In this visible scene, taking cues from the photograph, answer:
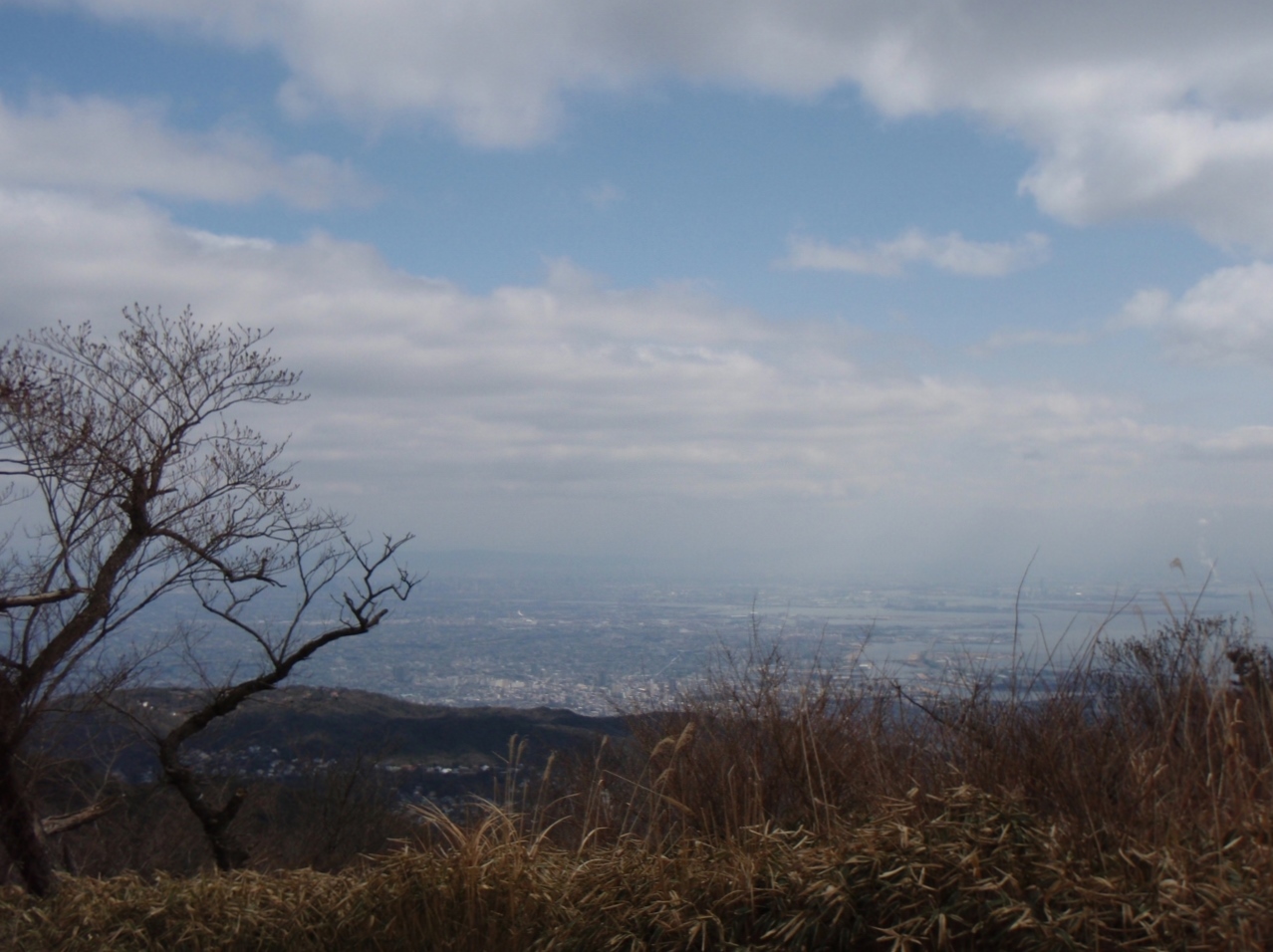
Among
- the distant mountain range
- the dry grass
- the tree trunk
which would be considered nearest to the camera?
the dry grass

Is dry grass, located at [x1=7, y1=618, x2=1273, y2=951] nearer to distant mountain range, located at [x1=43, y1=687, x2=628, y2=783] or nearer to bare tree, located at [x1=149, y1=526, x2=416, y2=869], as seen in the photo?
bare tree, located at [x1=149, y1=526, x2=416, y2=869]

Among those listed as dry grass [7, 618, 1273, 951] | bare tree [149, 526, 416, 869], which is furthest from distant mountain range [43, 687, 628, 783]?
dry grass [7, 618, 1273, 951]

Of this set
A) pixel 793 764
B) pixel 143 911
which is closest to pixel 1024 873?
pixel 793 764

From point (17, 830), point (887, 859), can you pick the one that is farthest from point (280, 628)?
point (887, 859)

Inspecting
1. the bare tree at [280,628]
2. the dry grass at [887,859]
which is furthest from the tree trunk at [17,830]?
the dry grass at [887,859]

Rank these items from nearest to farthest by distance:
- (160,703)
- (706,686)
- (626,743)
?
1. (706,686)
2. (626,743)
3. (160,703)

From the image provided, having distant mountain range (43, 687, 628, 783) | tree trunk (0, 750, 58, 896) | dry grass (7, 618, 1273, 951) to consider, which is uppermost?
dry grass (7, 618, 1273, 951)

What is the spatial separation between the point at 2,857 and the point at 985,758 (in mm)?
12868

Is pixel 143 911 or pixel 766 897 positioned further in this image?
pixel 143 911

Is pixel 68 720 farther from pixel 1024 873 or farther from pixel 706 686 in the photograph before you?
pixel 1024 873

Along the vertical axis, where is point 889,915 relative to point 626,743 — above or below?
above

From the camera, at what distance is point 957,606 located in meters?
15.4

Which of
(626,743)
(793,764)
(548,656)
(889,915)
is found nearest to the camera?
(889,915)

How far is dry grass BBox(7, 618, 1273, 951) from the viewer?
281 cm
